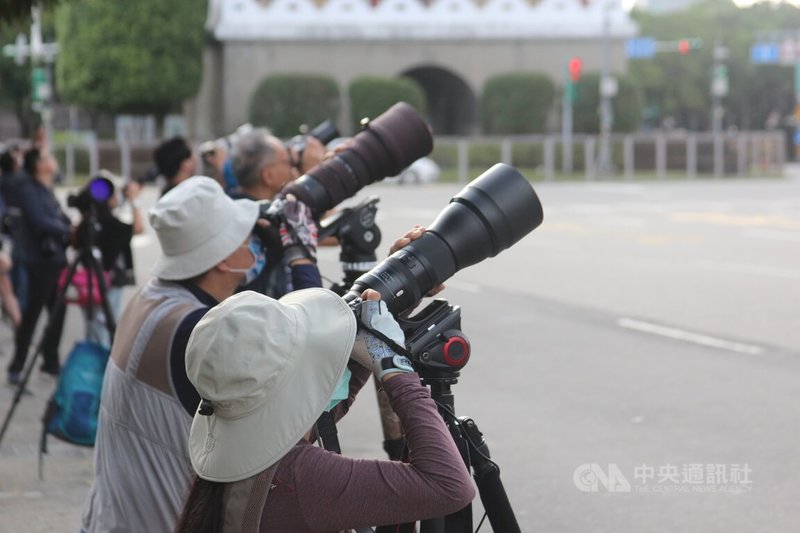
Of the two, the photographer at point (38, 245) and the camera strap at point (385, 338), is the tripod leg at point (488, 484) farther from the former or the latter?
the photographer at point (38, 245)

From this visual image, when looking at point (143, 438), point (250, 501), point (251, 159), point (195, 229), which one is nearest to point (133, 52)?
point (251, 159)

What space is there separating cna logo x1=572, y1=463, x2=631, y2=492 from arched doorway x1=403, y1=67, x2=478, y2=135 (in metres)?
44.0

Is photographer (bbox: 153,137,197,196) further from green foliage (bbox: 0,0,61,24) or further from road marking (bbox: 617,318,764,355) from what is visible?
road marking (bbox: 617,318,764,355)

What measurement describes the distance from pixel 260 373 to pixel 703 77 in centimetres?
8793

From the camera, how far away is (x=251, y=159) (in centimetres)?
592

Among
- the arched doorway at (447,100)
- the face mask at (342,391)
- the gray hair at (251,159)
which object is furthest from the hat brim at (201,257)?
the arched doorway at (447,100)

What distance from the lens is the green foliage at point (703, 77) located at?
280 ft

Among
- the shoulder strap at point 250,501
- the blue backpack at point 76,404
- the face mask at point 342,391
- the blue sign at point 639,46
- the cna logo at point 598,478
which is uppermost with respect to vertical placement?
the blue sign at point 639,46

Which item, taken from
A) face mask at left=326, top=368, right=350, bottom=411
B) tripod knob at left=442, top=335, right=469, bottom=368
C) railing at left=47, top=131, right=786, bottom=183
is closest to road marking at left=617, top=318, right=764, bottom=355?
tripod knob at left=442, top=335, right=469, bottom=368

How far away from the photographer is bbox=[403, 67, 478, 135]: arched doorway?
51.9m

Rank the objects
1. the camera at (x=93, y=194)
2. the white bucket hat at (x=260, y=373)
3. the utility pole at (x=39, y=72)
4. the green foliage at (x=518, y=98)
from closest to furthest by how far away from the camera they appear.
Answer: the white bucket hat at (x=260, y=373)
the camera at (x=93, y=194)
the utility pole at (x=39, y=72)
the green foliage at (x=518, y=98)

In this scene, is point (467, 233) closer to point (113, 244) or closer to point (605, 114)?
point (113, 244)

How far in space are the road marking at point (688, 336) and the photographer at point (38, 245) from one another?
4445 mm

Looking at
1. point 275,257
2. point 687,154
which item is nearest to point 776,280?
point 275,257
